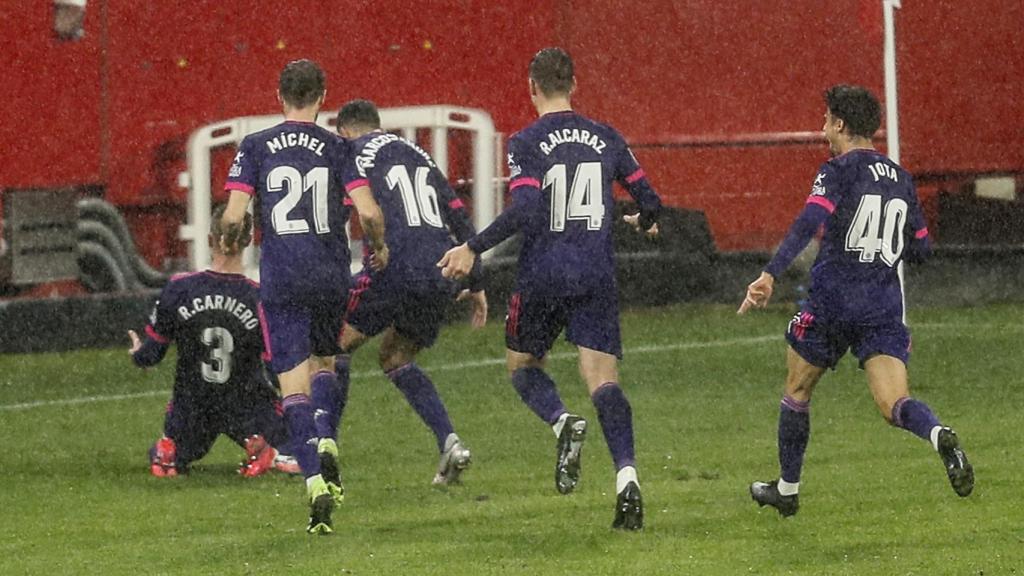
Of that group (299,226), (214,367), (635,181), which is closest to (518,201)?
(635,181)

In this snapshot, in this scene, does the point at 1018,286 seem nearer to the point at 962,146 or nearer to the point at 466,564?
the point at 962,146

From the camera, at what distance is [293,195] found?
351 inches

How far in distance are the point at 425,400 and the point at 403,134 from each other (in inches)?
370

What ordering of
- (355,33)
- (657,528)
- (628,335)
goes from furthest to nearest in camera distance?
(355,33)
(628,335)
(657,528)

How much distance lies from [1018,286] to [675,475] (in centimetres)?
1101

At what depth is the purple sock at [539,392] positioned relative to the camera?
9.38 m

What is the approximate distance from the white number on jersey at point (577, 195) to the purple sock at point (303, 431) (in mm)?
1279

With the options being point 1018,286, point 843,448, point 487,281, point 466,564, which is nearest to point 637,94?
point 487,281

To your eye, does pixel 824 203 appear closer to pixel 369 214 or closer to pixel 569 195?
pixel 569 195

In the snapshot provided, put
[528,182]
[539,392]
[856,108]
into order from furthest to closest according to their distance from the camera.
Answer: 1. [539,392]
2. [528,182]
3. [856,108]

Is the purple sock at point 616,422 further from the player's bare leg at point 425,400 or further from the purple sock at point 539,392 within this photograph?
the player's bare leg at point 425,400

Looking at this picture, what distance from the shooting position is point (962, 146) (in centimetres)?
2116

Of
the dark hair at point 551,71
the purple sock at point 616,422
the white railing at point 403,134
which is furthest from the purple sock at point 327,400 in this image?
the white railing at point 403,134

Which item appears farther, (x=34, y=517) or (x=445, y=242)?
(x=445, y=242)
